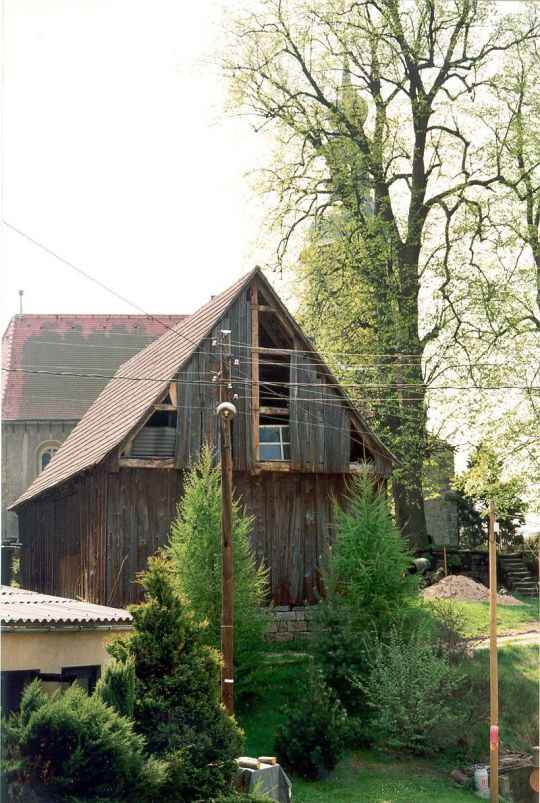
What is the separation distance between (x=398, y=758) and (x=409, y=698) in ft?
3.97

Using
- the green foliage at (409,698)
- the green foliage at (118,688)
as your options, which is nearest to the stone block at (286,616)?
the green foliage at (409,698)

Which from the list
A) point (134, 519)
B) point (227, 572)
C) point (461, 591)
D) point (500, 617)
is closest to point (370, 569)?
point (134, 519)

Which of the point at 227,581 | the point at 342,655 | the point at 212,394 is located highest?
the point at 212,394

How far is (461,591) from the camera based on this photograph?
113 feet

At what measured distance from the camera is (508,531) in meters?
41.1

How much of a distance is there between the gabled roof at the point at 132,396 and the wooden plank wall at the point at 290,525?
2961 millimetres

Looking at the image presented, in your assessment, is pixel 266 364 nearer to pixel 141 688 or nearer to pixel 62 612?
pixel 62 612

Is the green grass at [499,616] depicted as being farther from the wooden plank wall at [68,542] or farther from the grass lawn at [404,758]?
the wooden plank wall at [68,542]

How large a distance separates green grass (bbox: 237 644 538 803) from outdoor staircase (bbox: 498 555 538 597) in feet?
33.0

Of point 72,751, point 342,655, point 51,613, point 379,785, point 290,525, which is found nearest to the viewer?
point 72,751

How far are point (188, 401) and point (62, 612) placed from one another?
7728mm

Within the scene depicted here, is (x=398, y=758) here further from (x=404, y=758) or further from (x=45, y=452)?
(x=45, y=452)

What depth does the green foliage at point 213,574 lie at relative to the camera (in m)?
22.8

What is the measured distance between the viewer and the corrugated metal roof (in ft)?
57.5
